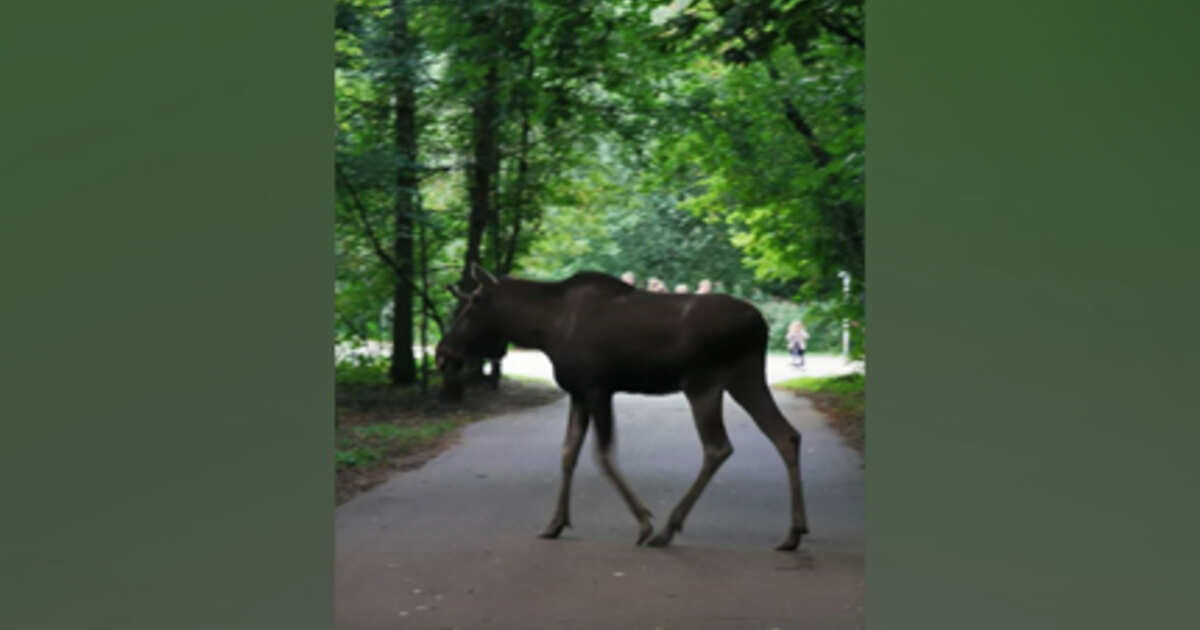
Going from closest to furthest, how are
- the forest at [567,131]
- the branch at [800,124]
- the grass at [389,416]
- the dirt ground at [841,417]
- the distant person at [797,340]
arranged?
the forest at [567,131]
the grass at [389,416]
the branch at [800,124]
the dirt ground at [841,417]
the distant person at [797,340]

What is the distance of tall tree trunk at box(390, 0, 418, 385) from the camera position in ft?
30.5

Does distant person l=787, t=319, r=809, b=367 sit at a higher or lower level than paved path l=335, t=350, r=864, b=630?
higher

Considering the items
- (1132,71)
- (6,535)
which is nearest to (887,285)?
(1132,71)

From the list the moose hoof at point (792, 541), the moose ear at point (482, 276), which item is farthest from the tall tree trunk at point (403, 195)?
the moose hoof at point (792, 541)

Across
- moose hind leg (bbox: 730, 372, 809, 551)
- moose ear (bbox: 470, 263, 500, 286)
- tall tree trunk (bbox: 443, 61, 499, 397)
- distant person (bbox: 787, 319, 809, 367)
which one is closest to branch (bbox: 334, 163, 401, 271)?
tall tree trunk (bbox: 443, 61, 499, 397)

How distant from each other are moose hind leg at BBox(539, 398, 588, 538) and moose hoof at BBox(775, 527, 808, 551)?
Result: 1.16 m

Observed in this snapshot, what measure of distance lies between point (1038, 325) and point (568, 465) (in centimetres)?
379

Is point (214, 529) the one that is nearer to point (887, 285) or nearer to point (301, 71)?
point (301, 71)

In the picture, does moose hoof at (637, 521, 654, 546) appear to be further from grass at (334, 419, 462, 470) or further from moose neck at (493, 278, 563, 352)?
grass at (334, 419, 462, 470)

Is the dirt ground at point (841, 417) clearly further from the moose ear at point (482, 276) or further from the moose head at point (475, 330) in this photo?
the moose ear at point (482, 276)

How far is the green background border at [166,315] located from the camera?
1.89 m

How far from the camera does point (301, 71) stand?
242 cm

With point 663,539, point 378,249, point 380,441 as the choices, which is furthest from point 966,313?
point 378,249

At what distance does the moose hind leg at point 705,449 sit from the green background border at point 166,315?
347cm
